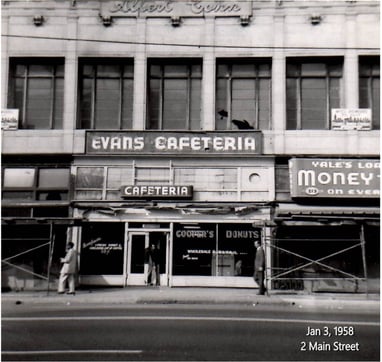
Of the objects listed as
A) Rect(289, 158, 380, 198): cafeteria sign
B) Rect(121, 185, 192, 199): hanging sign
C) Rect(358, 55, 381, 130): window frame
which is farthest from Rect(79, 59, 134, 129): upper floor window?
Rect(358, 55, 381, 130): window frame

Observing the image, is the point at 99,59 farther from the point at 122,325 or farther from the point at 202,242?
the point at 122,325

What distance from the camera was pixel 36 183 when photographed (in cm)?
1109

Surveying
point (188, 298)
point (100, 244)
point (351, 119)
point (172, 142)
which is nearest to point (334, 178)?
point (351, 119)

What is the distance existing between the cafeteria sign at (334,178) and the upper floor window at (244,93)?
1526 mm

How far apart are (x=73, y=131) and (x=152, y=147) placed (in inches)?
76.6

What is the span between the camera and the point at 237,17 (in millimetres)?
11500

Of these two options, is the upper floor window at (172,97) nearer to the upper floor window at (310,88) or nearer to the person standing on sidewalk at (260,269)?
the upper floor window at (310,88)

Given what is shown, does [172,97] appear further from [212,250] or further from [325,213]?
[325,213]

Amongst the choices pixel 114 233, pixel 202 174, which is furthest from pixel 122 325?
pixel 202 174

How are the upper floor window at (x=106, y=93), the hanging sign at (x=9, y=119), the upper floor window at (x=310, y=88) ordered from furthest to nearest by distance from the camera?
the upper floor window at (x=310, y=88), the upper floor window at (x=106, y=93), the hanging sign at (x=9, y=119)

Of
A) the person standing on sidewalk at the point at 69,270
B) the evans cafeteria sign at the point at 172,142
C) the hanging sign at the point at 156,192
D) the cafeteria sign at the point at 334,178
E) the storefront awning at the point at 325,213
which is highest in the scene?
the evans cafeteria sign at the point at 172,142

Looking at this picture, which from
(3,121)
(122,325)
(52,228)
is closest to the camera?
(122,325)

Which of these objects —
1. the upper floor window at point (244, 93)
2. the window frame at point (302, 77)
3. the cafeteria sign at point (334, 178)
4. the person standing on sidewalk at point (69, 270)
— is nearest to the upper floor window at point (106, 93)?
the upper floor window at point (244, 93)

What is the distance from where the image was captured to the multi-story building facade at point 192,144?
10.7m
